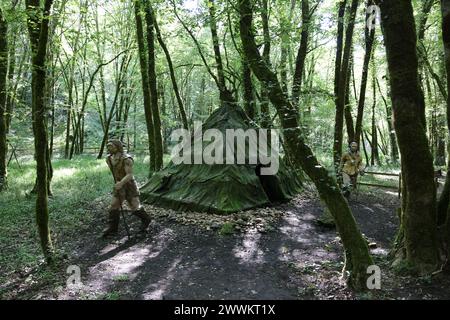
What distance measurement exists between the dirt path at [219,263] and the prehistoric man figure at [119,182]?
0.46m

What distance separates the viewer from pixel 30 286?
5934 millimetres

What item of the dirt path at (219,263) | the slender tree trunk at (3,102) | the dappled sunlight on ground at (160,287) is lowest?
the dappled sunlight on ground at (160,287)

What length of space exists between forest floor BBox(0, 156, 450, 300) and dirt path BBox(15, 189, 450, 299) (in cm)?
2

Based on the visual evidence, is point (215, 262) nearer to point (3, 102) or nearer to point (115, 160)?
point (115, 160)

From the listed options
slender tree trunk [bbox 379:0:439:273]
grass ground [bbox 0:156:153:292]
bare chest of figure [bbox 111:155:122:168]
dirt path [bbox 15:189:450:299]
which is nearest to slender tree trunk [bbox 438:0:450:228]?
slender tree trunk [bbox 379:0:439:273]

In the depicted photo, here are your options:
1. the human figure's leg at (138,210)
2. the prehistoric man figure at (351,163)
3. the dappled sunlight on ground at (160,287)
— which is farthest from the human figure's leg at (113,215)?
the prehistoric man figure at (351,163)

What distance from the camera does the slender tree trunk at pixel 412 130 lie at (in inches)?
212

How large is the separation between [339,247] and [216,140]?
17.4 feet

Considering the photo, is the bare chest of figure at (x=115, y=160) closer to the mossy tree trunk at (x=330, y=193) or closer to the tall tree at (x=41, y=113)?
the tall tree at (x=41, y=113)

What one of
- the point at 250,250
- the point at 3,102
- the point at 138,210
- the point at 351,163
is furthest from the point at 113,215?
the point at 351,163

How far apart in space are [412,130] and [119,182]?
5828 mm

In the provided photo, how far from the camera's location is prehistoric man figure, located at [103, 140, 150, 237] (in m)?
8.46
